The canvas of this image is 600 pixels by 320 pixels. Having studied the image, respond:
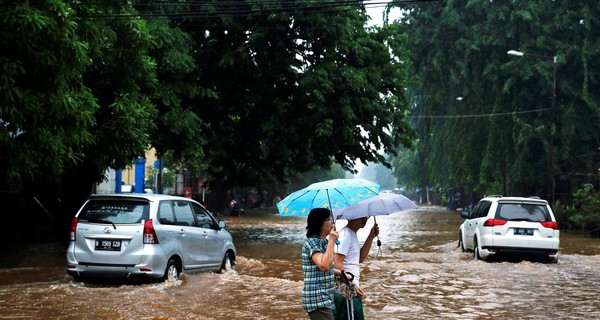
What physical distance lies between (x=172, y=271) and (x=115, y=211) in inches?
54.0

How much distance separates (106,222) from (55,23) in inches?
129

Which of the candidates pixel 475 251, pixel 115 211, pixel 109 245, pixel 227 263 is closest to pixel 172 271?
pixel 109 245

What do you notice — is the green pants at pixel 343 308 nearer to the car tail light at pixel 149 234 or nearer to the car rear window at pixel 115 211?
the car tail light at pixel 149 234

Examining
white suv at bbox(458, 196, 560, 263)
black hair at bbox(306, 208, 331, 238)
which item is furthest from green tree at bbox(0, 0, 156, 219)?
white suv at bbox(458, 196, 560, 263)

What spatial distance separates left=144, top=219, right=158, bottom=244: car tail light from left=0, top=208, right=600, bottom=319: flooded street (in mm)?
724

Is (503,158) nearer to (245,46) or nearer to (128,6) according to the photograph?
(245,46)

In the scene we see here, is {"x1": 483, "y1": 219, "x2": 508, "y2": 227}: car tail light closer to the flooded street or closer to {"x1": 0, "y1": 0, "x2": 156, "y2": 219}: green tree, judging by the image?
the flooded street

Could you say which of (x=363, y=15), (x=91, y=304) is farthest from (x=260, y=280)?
(x=363, y=15)

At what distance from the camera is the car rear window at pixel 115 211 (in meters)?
13.2

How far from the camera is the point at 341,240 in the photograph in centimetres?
712

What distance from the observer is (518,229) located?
18562 mm

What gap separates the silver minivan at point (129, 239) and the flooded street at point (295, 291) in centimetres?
30

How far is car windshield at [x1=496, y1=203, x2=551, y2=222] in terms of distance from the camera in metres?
18.7

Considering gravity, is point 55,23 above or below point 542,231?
above
